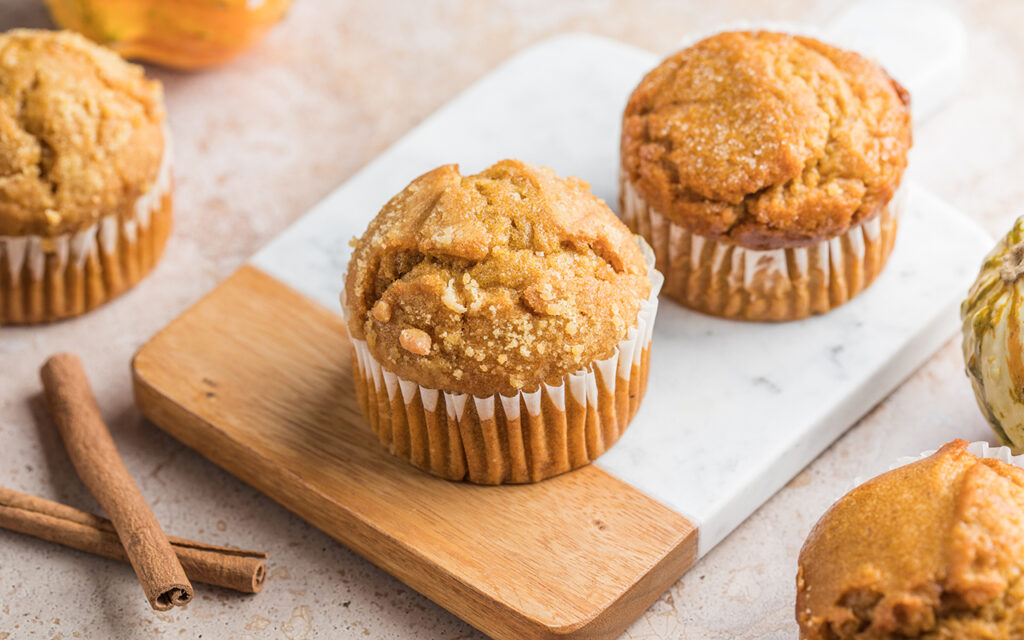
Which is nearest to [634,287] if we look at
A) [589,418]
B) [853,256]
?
[589,418]

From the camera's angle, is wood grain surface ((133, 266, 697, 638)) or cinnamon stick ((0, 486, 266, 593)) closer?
wood grain surface ((133, 266, 697, 638))

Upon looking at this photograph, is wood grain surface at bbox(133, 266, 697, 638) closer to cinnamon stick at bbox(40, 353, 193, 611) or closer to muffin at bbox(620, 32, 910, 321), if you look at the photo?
cinnamon stick at bbox(40, 353, 193, 611)

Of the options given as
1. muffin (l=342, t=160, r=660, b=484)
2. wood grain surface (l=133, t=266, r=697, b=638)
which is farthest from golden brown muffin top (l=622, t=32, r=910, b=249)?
wood grain surface (l=133, t=266, r=697, b=638)

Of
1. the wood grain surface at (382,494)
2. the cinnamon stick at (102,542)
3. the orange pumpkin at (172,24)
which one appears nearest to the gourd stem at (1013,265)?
the wood grain surface at (382,494)

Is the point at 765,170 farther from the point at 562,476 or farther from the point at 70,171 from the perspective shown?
the point at 70,171

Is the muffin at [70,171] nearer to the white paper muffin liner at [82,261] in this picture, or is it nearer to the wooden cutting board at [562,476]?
the white paper muffin liner at [82,261]

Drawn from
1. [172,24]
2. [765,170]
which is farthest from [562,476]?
[172,24]

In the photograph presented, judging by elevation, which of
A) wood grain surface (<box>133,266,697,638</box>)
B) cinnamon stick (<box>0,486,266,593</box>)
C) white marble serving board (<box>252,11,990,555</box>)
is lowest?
cinnamon stick (<box>0,486,266,593</box>)
